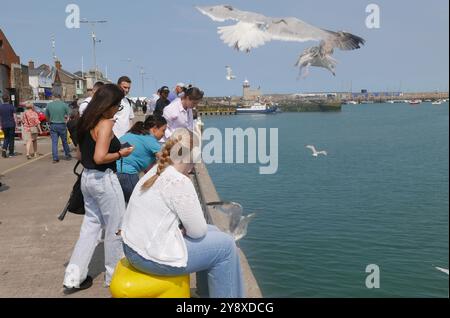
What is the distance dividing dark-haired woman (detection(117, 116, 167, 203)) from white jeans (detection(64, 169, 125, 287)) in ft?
2.17

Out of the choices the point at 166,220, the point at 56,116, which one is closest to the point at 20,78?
the point at 56,116

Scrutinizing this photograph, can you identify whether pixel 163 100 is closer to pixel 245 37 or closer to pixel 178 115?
pixel 178 115

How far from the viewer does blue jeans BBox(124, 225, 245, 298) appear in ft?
12.0

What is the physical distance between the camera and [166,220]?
363cm

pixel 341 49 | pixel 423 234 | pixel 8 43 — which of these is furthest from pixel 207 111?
pixel 341 49

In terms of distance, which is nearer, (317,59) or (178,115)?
(317,59)

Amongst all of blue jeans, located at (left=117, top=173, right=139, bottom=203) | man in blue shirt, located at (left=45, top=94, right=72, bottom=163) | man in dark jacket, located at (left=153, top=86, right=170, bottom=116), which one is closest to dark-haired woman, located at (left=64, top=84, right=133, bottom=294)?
blue jeans, located at (left=117, top=173, right=139, bottom=203)

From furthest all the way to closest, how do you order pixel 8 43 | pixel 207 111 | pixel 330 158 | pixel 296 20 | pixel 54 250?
pixel 207 111 → pixel 8 43 → pixel 330 158 → pixel 54 250 → pixel 296 20

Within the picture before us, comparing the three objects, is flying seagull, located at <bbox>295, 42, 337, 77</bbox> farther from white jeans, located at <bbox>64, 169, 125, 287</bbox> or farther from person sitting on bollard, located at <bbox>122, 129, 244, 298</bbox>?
white jeans, located at <bbox>64, 169, 125, 287</bbox>

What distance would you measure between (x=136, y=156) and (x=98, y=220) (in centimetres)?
95

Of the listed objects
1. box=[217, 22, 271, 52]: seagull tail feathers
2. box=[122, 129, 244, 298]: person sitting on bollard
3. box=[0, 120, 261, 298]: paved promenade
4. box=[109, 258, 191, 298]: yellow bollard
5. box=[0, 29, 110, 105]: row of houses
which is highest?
box=[0, 29, 110, 105]: row of houses

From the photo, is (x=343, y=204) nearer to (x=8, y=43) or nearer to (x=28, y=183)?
(x=28, y=183)

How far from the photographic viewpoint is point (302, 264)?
32.1ft
